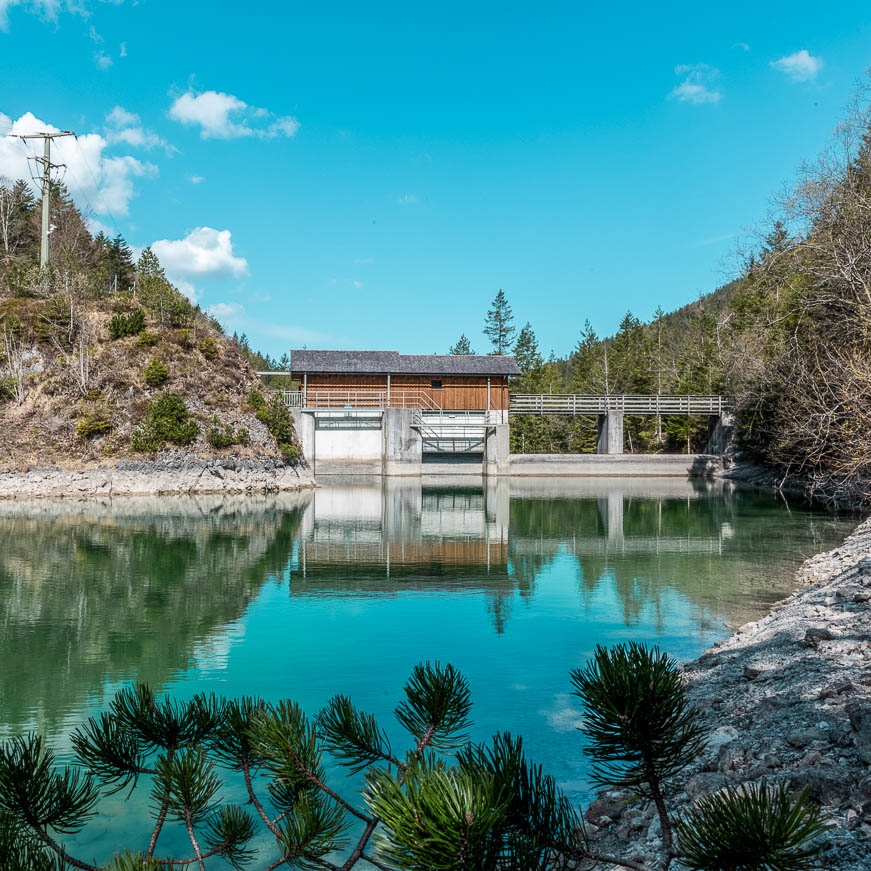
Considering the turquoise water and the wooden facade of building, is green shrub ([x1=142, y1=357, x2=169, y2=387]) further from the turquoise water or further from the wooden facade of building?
the wooden facade of building

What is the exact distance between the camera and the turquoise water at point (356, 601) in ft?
23.6

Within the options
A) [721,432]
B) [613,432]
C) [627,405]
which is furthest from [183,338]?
[721,432]

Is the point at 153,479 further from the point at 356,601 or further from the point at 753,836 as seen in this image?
the point at 753,836

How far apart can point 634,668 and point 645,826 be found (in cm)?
256

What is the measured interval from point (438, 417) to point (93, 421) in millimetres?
20622

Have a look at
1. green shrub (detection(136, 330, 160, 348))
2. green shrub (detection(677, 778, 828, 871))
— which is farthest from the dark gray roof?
green shrub (detection(677, 778, 828, 871))

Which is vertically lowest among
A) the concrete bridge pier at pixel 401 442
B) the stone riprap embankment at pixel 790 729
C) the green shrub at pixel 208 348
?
the stone riprap embankment at pixel 790 729

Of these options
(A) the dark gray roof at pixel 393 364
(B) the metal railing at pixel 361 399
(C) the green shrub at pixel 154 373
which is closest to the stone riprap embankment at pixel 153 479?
(C) the green shrub at pixel 154 373

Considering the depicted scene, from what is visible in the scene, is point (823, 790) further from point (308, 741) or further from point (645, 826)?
point (308, 741)

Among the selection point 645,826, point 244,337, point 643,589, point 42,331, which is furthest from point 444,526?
point 244,337

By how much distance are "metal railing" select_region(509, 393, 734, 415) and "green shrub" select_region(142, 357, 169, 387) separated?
73.6 ft

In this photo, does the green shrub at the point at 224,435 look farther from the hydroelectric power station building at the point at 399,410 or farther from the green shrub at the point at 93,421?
the hydroelectric power station building at the point at 399,410

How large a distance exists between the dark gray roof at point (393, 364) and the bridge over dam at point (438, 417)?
0.07m

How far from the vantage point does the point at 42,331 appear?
31000 mm
